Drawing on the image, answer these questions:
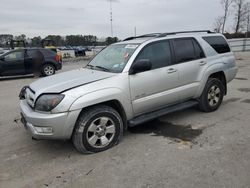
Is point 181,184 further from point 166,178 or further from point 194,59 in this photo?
point 194,59

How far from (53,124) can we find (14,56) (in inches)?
433

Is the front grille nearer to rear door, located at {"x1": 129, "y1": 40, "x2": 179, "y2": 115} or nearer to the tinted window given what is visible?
rear door, located at {"x1": 129, "y1": 40, "x2": 179, "y2": 115}

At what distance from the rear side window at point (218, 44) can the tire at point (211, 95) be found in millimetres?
729

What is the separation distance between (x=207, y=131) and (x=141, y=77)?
1.56 m

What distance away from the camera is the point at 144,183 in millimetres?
3002

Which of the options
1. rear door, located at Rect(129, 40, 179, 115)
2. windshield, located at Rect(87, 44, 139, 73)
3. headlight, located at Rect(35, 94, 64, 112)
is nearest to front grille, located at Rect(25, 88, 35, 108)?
headlight, located at Rect(35, 94, 64, 112)

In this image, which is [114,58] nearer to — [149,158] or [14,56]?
[149,158]

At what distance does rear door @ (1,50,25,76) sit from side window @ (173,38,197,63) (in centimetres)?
1035

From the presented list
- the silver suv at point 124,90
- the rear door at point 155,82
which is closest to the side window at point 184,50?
the silver suv at point 124,90

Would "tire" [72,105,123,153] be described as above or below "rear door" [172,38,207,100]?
below

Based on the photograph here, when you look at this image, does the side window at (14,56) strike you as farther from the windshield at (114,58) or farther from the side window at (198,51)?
the side window at (198,51)

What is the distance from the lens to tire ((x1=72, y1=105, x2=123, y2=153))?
3.67 m

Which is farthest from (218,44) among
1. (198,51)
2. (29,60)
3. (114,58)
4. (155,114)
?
(29,60)

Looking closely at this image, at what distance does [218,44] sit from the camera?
5.73 meters
